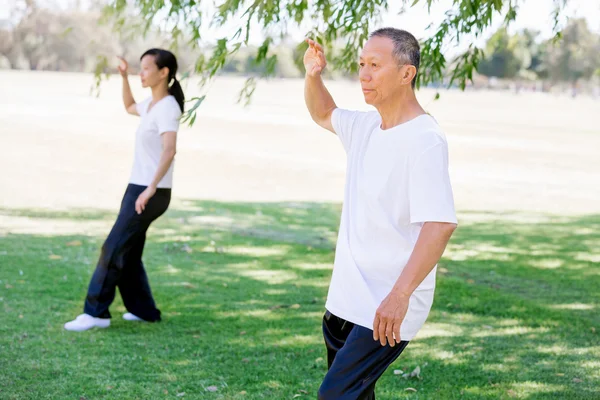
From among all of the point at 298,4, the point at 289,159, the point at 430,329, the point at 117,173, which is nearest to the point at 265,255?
the point at 430,329

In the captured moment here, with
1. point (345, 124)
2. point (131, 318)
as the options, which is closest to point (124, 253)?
point (131, 318)

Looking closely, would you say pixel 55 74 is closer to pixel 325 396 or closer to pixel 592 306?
pixel 592 306

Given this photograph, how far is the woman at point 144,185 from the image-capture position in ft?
19.3

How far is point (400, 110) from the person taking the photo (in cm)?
313

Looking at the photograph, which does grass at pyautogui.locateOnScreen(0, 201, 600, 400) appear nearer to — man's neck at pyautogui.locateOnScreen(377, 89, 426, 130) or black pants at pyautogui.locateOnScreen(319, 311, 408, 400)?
black pants at pyautogui.locateOnScreen(319, 311, 408, 400)

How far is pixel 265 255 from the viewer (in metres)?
9.66

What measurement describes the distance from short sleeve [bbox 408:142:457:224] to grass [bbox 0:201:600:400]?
93.0 inches

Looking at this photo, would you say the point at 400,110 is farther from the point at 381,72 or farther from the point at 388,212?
the point at 388,212

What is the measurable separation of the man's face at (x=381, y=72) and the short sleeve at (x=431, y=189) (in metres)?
0.31

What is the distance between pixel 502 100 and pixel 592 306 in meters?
59.9

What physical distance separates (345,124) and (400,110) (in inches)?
13.7

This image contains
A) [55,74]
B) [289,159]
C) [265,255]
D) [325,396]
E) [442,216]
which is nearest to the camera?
[442,216]

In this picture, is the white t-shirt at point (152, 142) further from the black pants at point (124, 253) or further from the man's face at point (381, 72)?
the man's face at point (381, 72)

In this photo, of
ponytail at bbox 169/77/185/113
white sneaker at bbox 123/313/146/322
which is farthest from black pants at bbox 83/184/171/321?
ponytail at bbox 169/77/185/113
